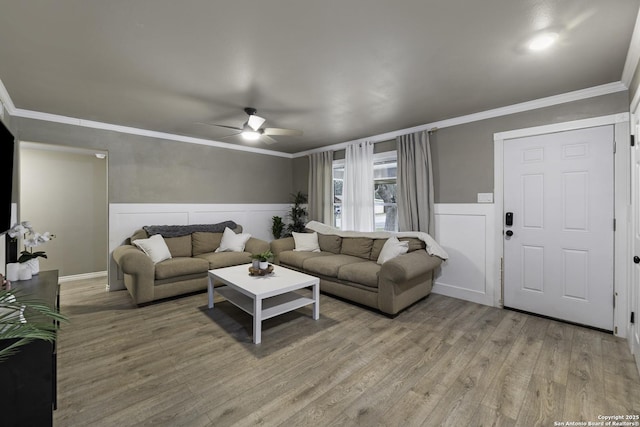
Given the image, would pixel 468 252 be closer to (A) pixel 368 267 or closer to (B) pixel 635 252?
(A) pixel 368 267

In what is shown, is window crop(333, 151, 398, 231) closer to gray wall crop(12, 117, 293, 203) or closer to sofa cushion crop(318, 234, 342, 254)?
sofa cushion crop(318, 234, 342, 254)

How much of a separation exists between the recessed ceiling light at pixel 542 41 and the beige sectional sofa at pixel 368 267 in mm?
2120

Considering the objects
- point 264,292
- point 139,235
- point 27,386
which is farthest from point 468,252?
point 139,235

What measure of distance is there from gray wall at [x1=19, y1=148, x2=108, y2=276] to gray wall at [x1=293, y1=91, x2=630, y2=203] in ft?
17.4

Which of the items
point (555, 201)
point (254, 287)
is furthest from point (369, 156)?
point (254, 287)

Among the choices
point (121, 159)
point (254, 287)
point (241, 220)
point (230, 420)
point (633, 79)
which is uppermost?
point (633, 79)

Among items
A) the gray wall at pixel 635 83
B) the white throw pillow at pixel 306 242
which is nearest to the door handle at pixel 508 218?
the gray wall at pixel 635 83

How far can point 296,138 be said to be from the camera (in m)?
4.86

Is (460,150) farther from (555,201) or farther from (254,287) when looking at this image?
(254,287)

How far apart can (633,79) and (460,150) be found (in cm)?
157

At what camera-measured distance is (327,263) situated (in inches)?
149

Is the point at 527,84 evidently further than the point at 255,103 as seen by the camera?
No

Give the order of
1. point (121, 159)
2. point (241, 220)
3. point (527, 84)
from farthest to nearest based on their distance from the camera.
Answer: point (241, 220) → point (121, 159) → point (527, 84)

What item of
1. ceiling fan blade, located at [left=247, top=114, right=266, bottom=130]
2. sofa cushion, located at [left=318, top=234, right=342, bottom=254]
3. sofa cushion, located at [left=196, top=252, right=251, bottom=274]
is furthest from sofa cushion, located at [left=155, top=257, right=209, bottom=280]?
ceiling fan blade, located at [left=247, top=114, right=266, bottom=130]
